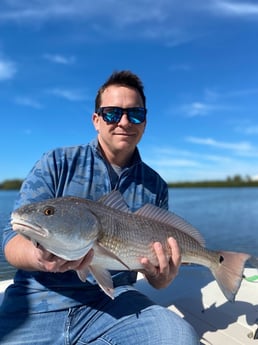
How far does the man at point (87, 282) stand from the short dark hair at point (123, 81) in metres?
0.17

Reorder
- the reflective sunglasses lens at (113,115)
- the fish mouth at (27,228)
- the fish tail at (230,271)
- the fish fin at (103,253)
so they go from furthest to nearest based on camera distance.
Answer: the reflective sunglasses lens at (113,115) → the fish tail at (230,271) → the fish fin at (103,253) → the fish mouth at (27,228)

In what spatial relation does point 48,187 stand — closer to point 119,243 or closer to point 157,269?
point 119,243

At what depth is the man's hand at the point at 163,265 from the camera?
2801 millimetres

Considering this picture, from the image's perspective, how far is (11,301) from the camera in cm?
290

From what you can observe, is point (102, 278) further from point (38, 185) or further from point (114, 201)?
point (38, 185)

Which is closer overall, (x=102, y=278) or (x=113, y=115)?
(x=102, y=278)

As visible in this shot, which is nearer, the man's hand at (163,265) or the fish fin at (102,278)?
the fish fin at (102,278)

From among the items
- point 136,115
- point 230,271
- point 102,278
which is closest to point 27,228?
point 102,278

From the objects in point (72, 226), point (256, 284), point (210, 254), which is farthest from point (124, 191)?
point (256, 284)

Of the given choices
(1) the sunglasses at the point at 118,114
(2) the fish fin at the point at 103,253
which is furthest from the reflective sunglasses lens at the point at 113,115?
(2) the fish fin at the point at 103,253

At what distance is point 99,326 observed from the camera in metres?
2.91

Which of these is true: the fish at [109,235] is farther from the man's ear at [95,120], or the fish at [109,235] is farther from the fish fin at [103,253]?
the man's ear at [95,120]

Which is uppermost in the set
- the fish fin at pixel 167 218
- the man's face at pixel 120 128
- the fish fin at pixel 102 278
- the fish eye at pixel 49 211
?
the man's face at pixel 120 128

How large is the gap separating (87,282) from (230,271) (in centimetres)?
123
